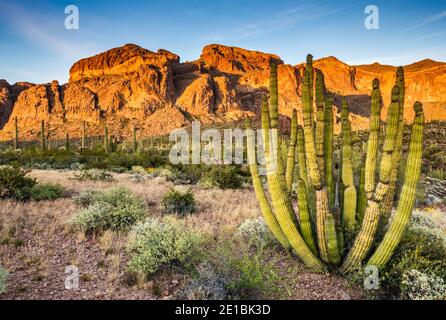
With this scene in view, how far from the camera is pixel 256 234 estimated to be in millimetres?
5176

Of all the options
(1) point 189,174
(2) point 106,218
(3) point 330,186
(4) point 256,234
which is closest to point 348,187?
(3) point 330,186

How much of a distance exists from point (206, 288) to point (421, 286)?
2365 mm

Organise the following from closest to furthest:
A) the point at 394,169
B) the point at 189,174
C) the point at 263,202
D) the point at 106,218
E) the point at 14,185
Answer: the point at 394,169, the point at 263,202, the point at 106,218, the point at 14,185, the point at 189,174

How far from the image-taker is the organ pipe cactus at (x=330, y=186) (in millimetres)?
3523

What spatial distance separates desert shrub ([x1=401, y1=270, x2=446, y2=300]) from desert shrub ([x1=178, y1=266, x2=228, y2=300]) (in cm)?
202

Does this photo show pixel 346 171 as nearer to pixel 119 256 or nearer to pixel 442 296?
pixel 442 296

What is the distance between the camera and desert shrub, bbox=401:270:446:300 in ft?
11.0

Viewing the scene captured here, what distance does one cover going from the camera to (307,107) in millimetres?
3854

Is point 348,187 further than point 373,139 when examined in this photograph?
Yes

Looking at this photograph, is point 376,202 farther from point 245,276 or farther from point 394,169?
point 245,276

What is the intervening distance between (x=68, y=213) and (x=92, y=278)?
3.01 metres

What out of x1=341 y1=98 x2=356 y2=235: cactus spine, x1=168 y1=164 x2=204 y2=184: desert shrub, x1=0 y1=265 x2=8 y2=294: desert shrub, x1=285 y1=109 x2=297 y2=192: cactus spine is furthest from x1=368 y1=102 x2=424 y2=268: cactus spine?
x1=168 y1=164 x2=204 y2=184: desert shrub
